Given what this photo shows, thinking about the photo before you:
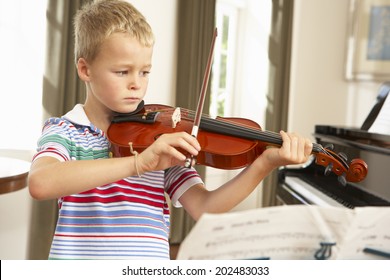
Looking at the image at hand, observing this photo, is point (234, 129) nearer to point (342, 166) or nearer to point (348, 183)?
point (342, 166)

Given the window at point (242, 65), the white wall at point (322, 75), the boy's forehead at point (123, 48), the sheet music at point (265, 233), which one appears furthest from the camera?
the white wall at point (322, 75)

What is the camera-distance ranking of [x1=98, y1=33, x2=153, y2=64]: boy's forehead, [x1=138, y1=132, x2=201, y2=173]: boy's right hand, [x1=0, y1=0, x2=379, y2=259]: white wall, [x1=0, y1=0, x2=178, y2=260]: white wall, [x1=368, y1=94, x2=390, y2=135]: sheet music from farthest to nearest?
[x1=0, y1=0, x2=379, y2=259]: white wall
[x1=0, y1=0, x2=178, y2=260]: white wall
[x1=368, y1=94, x2=390, y2=135]: sheet music
[x1=98, y1=33, x2=153, y2=64]: boy's forehead
[x1=138, y1=132, x2=201, y2=173]: boy's right hand

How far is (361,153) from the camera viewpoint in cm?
236

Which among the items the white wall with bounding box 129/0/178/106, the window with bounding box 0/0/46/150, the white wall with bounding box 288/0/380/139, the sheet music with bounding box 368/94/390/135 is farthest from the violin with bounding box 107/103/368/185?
the white wall with bounding box 288/0/380/139

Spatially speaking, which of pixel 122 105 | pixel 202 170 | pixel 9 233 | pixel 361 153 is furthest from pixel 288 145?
pixel 202 170

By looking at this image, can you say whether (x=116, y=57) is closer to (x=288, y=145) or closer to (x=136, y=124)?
(x=136, y=124)

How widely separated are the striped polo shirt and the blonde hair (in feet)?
0.50

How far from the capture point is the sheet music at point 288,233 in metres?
0.68

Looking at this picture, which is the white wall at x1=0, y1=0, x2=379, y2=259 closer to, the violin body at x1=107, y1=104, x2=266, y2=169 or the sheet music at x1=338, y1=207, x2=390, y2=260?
the violin body at x1=107, y1=104, x2=266, y2=169

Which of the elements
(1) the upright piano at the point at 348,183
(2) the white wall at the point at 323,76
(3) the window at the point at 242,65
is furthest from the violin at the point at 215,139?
(2) the white wall at the point at 323,76

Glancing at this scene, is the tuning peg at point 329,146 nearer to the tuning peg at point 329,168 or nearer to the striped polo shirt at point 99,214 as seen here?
the tuning peg at point 329,168

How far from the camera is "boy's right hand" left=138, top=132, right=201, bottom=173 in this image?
957mm

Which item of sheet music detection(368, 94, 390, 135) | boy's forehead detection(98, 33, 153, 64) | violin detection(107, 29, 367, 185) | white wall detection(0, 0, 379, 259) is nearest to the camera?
boy's forehead detection(98, 33, 153, 64)

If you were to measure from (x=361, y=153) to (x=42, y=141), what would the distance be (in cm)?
169
